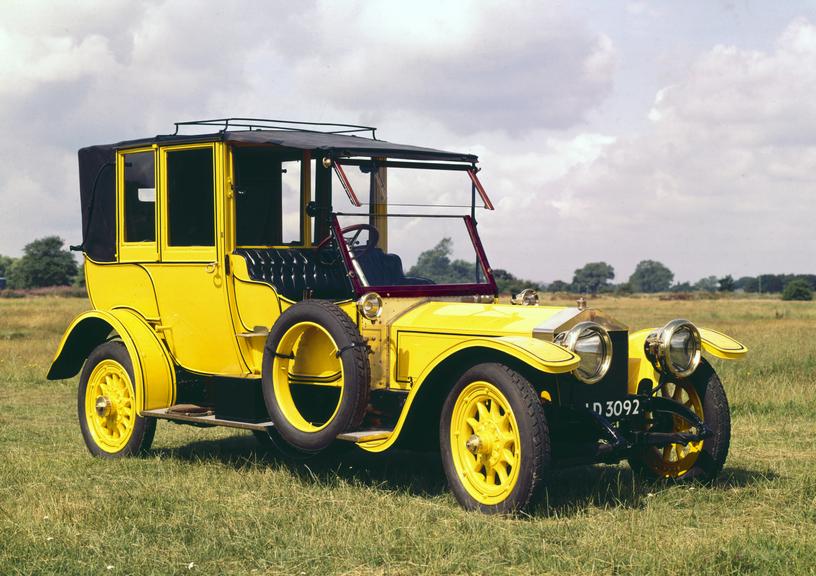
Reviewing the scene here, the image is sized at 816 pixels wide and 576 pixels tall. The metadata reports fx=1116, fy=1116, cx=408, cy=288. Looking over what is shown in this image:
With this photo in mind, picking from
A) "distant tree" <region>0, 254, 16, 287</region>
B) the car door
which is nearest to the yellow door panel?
the car door

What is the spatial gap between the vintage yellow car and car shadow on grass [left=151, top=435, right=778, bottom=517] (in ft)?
0.78

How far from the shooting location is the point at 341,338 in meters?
7.52

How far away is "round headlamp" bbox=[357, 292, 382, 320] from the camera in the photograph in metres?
7.73

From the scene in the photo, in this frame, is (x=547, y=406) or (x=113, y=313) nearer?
(x=547, y=406)

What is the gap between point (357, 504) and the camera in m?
7.07

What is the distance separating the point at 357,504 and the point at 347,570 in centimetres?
151

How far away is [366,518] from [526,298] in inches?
105

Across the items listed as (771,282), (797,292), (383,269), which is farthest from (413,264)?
(771,282)

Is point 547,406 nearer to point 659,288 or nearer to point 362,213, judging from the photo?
point 362,213

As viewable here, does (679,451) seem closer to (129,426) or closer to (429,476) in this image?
(429,476)

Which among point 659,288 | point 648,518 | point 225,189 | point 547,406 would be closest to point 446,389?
point 547,406

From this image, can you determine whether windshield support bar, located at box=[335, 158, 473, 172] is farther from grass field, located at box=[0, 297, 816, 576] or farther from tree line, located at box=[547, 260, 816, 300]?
tree line, located at box=[547, 260, 816, 300]

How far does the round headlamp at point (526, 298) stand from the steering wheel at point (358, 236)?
116 cm

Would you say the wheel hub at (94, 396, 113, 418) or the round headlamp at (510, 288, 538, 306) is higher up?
Result: the round headlamp at (510, 288, 538, 306)
